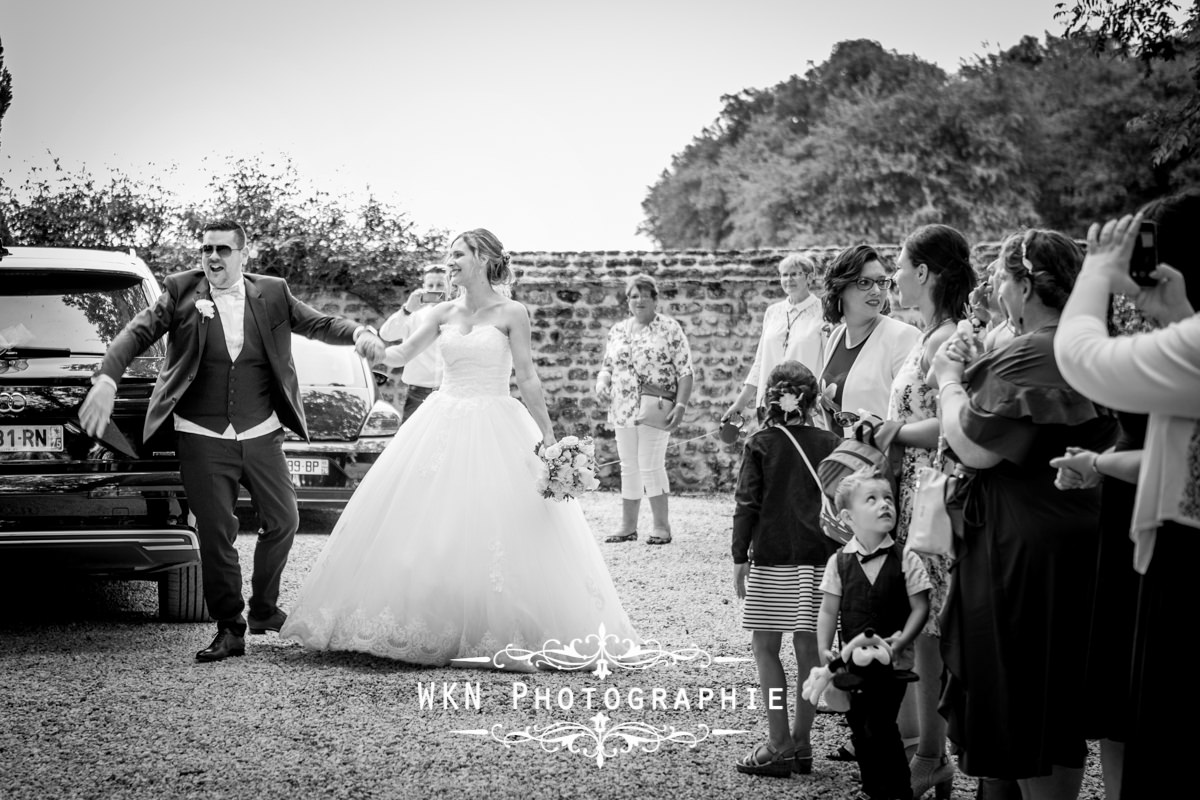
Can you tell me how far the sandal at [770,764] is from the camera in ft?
14.0

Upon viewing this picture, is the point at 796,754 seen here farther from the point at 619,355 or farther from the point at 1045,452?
the point at 619,355

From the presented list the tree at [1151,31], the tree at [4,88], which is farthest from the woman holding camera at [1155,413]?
the tree at [1151,31]

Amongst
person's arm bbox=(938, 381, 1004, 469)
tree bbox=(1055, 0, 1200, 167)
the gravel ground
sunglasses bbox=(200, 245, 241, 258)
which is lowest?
the gravel ground

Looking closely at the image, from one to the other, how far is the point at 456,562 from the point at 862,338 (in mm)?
2197

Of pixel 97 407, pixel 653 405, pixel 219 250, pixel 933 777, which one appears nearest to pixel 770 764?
pixel 933 777

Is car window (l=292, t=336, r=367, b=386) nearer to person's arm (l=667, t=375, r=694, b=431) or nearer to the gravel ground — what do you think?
person's arm (l=667, t=375, r=694, b=431)

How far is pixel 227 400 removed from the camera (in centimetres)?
627

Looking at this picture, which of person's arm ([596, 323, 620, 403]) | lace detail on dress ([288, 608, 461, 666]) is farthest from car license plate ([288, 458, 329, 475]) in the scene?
lace detail on dress ([288, 608, 461, 666])

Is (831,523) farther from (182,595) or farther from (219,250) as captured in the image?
(182,595)

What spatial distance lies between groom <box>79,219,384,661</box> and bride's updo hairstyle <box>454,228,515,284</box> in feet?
2.34

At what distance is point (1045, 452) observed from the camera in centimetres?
342

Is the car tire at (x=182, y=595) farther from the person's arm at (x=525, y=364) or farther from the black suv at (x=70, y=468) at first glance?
the person's arm at (x=525, y=364)

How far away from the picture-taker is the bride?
5.87 m

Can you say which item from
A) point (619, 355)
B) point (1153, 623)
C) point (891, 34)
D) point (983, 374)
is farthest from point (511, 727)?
point (891, 34)
